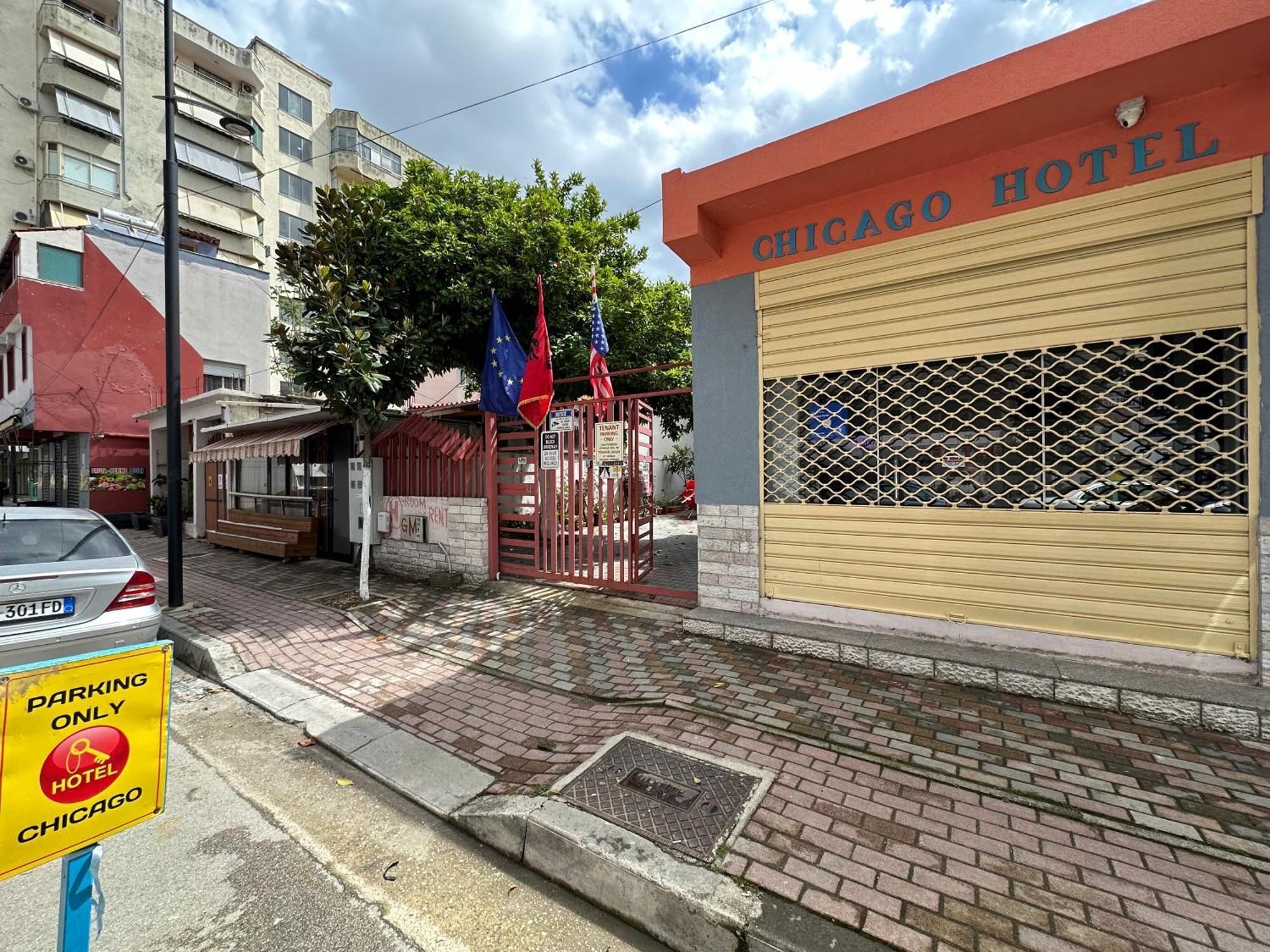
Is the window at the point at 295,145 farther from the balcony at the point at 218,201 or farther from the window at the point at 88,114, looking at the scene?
the window at the point at 88,114

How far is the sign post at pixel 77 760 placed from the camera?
1.60 m

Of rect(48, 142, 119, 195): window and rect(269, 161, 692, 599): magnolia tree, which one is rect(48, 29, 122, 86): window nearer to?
rect(48, 142, 119, 195): window

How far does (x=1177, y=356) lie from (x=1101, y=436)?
2.55 feet

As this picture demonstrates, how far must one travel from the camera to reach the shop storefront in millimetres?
3775

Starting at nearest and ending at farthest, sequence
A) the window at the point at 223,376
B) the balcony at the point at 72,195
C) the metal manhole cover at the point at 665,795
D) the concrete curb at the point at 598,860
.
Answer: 1. the concrete curb at the point at 598,860
2. the metal manhole cover at the point at 665,795
3. the window at the point at 223,376
4. the balcony at the point at 72,195

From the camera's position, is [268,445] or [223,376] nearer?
[268,445]

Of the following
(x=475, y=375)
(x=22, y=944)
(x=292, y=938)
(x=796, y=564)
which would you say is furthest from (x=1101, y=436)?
(x=475, y=375)

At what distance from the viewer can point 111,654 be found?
180cm

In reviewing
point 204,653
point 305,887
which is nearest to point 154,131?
point 204,653

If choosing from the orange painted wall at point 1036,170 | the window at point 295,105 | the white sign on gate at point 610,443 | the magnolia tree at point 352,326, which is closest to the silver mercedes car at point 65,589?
the magnolia tree at point 352,326

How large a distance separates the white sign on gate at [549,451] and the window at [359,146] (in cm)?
3183

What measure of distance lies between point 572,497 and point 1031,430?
4903 millimetres

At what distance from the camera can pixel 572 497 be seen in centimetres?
708

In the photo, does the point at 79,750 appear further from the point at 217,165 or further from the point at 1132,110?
the point at 217,165
